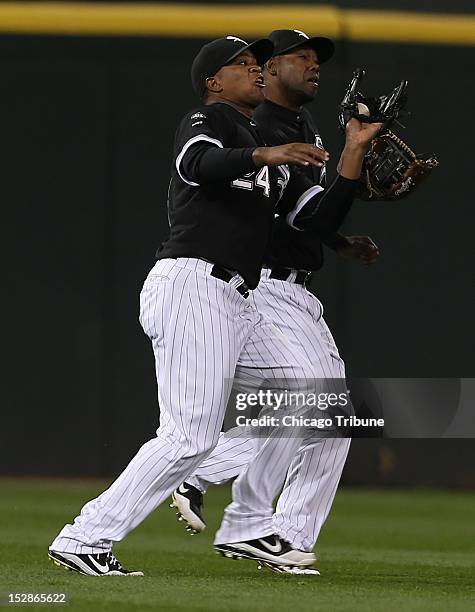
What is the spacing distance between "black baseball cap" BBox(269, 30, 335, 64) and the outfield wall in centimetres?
349

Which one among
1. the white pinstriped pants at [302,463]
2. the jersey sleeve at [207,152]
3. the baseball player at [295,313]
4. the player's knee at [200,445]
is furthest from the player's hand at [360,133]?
the player's knee at [200,445]

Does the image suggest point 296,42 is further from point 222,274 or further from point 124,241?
point 124,241

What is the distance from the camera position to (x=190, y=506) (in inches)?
207

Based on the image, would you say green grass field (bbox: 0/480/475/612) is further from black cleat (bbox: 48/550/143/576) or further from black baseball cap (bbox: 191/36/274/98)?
black baseball cap (bbox: 191/36/274/98)

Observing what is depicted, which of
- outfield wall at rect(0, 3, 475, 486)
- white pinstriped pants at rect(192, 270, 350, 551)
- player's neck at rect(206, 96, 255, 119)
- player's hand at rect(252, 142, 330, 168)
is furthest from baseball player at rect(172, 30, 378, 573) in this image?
outfield wall at rect(0, 3, 475, 486)

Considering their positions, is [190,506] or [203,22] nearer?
[190,506]

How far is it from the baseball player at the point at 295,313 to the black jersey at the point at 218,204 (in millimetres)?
393

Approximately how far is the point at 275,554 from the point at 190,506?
44 centimetres

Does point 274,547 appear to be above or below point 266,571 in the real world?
above

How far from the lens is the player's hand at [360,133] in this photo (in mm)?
4801

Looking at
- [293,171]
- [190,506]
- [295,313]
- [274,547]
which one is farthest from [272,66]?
[274,547]

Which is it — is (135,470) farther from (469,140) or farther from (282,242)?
(469,140)

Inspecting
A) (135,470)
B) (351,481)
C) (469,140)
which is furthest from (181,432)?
(469,140)

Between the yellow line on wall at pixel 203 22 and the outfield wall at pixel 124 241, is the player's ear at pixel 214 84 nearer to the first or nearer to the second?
the outfield wall at pixel 124 241
